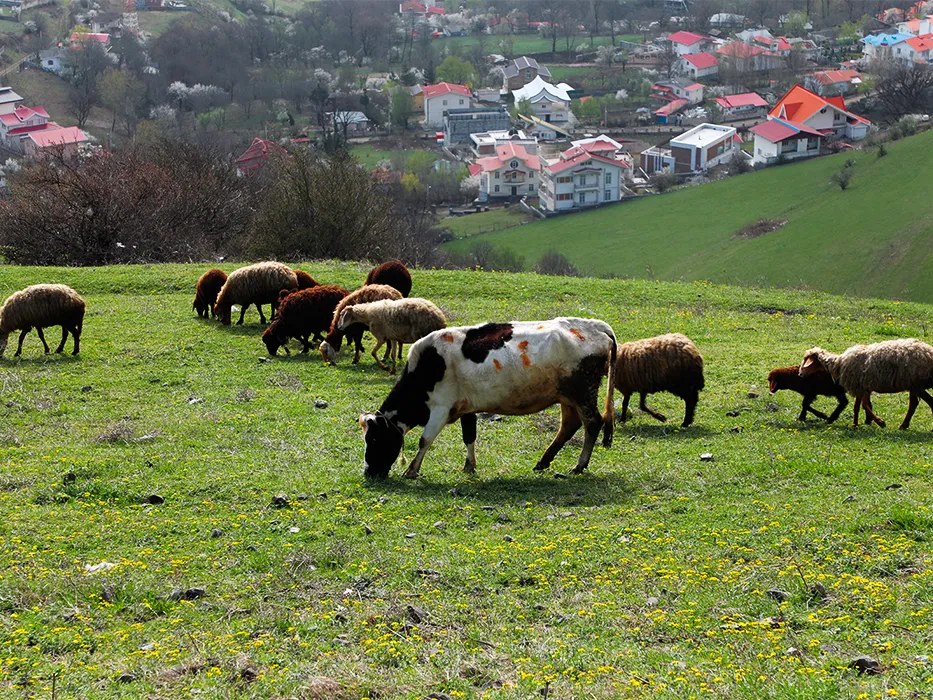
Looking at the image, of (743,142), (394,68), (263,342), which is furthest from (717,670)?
(394,68)

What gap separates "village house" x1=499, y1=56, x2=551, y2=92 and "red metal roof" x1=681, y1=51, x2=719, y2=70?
22.8 m

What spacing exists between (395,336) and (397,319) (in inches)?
14.6

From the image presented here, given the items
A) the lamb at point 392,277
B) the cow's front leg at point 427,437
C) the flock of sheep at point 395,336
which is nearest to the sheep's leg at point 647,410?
the flock of sheep at point 395,336

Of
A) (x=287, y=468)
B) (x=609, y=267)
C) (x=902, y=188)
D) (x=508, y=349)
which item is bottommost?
(x=609, y=267)

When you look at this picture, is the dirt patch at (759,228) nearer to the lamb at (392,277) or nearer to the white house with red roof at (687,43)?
the lamb at (392,277)

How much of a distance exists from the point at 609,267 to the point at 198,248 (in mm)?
44148

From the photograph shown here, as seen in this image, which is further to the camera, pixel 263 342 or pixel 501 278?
pixel 501 278

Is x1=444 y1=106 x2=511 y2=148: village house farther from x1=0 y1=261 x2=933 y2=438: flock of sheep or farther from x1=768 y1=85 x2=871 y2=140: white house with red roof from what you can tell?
x1=0 y1=261 x2=933 y2=438: flock of sheep

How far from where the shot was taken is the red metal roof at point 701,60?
164 m

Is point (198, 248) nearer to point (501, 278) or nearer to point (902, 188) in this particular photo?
point (501, 278)

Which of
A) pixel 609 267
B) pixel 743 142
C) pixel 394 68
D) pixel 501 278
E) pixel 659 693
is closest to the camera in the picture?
pixel 659 693

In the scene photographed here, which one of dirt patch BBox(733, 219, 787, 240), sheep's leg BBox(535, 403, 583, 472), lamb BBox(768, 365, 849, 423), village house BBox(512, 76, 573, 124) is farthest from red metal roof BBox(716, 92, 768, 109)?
sheep's leg BBox(535, 403, 583, 472)

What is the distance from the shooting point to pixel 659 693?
24.0 ft

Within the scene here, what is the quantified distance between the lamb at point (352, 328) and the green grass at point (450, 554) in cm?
260
